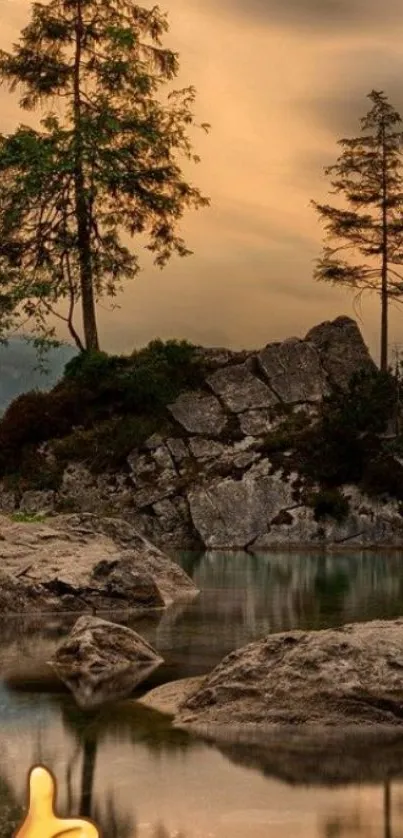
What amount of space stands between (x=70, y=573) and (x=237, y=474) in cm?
2018

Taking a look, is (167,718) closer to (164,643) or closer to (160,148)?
(164,643)

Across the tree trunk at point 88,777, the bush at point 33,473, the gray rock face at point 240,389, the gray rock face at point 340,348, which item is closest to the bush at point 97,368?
the gray rock face at point 240,389

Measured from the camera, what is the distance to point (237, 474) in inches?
1417

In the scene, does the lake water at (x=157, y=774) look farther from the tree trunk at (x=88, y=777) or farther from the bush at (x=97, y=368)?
the bush at (x=97, y=368)

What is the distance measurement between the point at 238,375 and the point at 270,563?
1470 cm

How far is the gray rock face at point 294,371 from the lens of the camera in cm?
4003

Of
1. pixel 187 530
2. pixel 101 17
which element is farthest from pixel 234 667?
pixel 101 17

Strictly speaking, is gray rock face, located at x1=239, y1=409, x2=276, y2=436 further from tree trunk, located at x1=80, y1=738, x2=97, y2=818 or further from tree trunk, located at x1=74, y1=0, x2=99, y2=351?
tree trunk, located at x1=80, y1=738, x2=97, y2=818

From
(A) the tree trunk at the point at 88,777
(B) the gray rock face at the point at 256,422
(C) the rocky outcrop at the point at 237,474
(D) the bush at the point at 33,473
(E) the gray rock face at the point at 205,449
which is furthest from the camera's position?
(B) the gray rock face at the point at 256,422

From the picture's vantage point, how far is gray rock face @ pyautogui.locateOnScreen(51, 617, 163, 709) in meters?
10.1

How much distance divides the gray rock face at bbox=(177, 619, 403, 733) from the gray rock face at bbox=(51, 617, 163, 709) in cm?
143

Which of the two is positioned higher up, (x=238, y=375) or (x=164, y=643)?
(x=238, y=375)

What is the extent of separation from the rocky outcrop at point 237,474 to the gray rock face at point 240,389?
34mm

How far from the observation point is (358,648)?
342 inches
